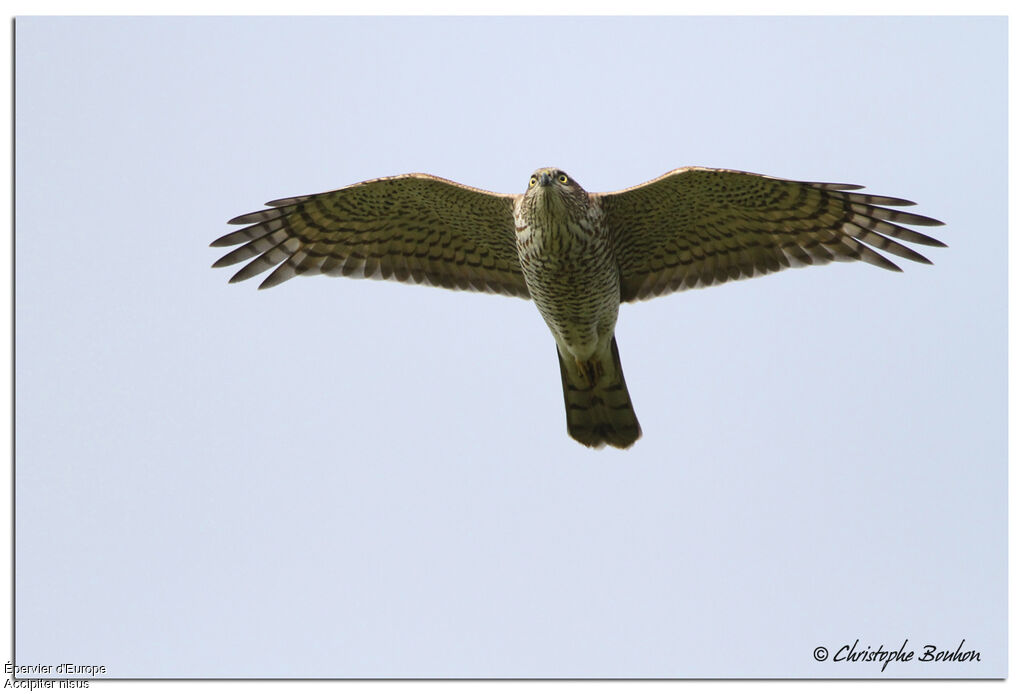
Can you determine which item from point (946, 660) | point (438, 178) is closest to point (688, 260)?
point (438, 178)

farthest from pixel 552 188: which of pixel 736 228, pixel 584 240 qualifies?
pixel 736 228

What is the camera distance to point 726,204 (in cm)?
1001

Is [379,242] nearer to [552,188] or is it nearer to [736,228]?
[552,188]

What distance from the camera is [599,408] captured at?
10.9 meters

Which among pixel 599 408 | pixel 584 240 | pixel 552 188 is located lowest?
pixel 599 408

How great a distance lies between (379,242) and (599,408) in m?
2.41

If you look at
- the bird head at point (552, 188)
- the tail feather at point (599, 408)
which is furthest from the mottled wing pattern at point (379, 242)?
the bird head at point (552, 188)

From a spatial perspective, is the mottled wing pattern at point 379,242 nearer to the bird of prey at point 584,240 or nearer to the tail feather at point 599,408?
the bird of prey at point 584,240

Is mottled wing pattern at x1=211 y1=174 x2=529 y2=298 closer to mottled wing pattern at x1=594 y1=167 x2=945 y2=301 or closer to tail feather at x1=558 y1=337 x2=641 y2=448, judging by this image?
tail feather at x1=558 y1=337 x2=641 y2=448

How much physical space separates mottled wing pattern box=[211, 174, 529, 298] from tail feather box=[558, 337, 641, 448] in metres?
0.90

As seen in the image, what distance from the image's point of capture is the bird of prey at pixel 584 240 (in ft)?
31.3

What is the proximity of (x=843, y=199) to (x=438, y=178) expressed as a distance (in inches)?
130

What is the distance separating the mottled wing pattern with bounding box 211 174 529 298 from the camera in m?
10.3

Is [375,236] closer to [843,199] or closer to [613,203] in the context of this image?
[613,203]
